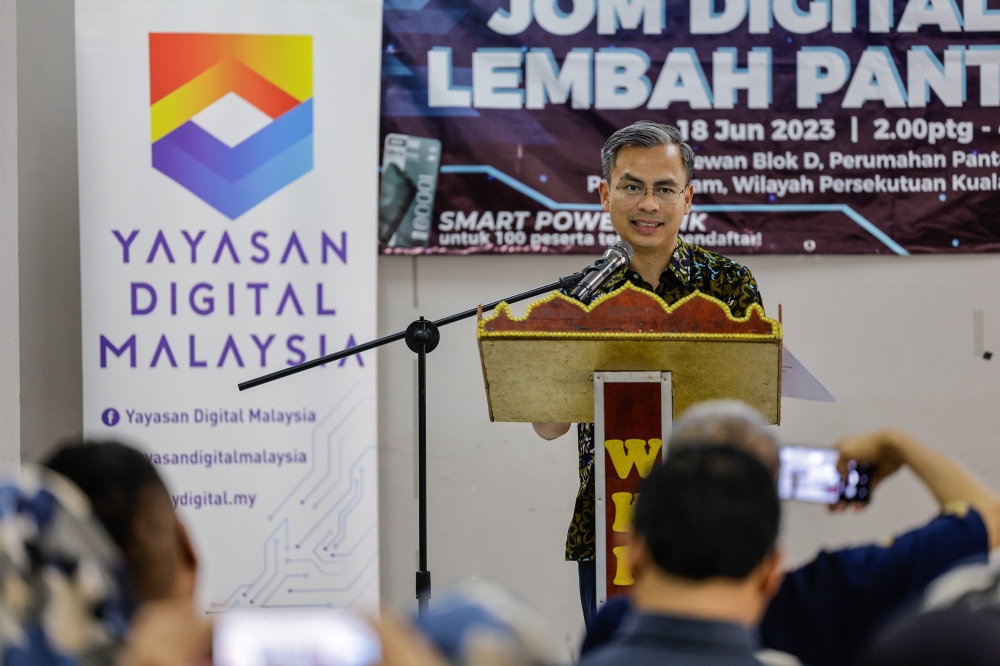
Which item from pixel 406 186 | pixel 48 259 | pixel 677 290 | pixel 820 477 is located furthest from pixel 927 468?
pixel 48 259

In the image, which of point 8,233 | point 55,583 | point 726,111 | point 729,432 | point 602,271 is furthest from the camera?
point 726,111

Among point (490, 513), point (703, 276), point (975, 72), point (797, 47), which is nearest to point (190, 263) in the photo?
point (490, 513)

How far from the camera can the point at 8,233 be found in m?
3.56

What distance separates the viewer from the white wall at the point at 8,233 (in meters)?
3.48

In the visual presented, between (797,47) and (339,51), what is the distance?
5.65 feet

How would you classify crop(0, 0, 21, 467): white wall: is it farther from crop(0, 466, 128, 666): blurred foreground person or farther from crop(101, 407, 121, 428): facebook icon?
crop(0, 466, 128, 666): blurred foreground person

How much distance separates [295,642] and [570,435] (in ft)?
11.7

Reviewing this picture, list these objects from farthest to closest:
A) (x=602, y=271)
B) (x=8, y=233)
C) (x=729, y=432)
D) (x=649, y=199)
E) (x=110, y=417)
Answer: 1. (x=110, y=417)
2. (x=8, y=233)
3. (x=649, y=199)
4. (x=602, y=271)
5. (x=729, y=432)

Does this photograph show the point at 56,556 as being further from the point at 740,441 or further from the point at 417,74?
the point at 417,74

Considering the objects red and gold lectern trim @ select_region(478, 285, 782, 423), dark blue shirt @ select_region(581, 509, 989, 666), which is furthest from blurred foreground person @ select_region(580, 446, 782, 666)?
red and gold lectern trim @ select_region(478, 285, 782, 423)

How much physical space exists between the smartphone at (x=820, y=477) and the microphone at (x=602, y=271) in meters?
0.97

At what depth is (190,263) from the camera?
401 centimetres

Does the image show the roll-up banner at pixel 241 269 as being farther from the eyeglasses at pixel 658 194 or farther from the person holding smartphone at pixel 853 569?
the person holding smartphone at pixel 853 569

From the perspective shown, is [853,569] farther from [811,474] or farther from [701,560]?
[701,560]
